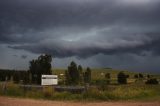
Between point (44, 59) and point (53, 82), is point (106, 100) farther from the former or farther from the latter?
point (44, 59)

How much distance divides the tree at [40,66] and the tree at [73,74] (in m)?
5.79

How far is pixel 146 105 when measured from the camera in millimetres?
23875

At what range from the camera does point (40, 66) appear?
3108 inches

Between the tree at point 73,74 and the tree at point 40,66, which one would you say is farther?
the tree at point 40,66

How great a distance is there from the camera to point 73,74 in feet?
249

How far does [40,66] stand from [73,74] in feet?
29.5

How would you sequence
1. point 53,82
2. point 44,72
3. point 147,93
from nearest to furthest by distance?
point 147,93
point 53,82
point 44,72

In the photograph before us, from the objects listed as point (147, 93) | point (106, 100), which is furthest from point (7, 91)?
point (147, 93)

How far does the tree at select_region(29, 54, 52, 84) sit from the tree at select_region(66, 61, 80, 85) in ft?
19.0

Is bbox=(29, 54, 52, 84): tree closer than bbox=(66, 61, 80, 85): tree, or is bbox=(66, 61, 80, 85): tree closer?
bbox=(66, 61, 80, 85): tree

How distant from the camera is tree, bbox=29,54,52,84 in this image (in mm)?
79000

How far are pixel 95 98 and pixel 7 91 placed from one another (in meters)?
11.2

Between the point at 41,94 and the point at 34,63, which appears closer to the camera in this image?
the point at 41,94

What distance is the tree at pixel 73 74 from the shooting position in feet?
239
